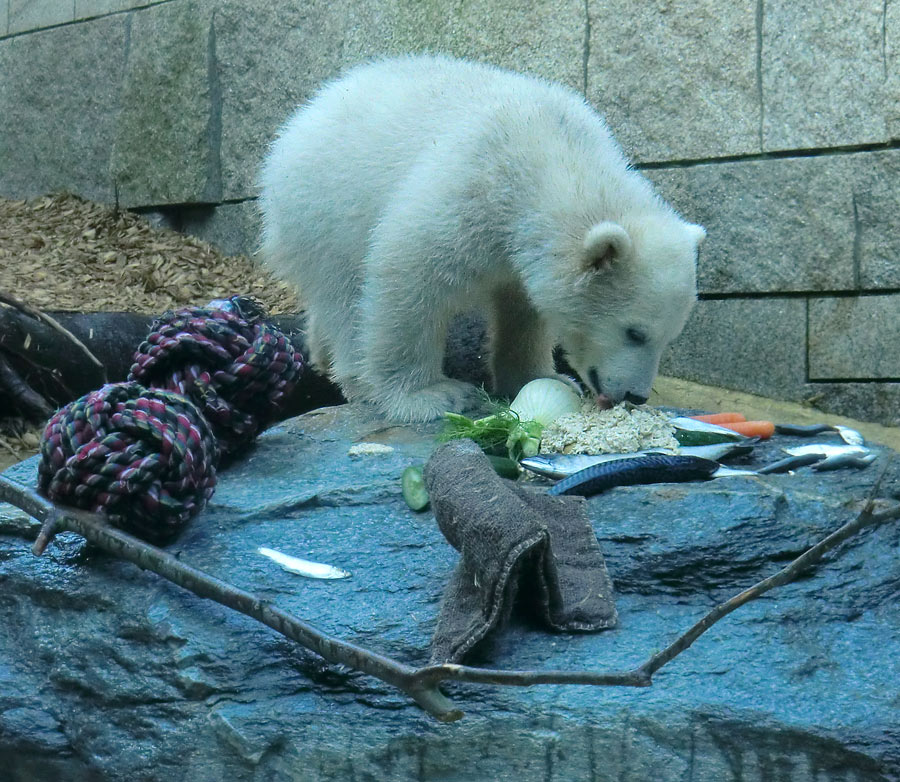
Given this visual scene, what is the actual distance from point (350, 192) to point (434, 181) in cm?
42

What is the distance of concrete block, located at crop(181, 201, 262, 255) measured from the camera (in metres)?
6.89

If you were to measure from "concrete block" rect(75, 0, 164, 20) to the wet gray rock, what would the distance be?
5665mm

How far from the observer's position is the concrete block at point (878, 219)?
16.3 ft

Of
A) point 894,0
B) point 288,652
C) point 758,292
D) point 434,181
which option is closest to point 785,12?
point 894,0

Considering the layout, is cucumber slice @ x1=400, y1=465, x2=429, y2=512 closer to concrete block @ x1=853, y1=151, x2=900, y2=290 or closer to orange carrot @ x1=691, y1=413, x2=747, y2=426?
orange carrot @ x1=691, y1=413, x2=747, y2=426

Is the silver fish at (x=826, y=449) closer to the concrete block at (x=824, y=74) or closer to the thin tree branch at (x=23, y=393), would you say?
the concrete block at (x=824, y=74)

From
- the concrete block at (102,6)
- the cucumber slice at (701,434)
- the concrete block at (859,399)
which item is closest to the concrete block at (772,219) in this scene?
the concrete block at (859,399)

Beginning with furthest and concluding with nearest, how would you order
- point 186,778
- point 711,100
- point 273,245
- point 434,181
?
point 711,100
point 273,245
point 434,181
point 186,778

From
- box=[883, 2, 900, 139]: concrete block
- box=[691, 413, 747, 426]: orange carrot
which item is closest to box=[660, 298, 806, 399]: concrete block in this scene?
box=[883, 2, 900, 139]: concrete block

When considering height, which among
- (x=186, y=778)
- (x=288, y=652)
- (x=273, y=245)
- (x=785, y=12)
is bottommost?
(x=186, y=778)

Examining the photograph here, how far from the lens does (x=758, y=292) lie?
5.37 meters

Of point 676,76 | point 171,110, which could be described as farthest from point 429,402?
point 171,110

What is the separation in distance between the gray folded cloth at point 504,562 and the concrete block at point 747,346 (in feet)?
11.4

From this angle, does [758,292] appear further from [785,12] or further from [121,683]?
[121,683]
